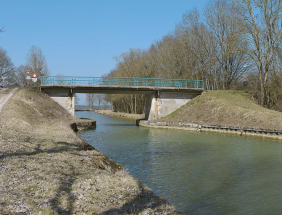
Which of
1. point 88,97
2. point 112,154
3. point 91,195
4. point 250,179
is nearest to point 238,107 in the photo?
point 112,154

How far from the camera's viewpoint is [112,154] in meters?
17.4

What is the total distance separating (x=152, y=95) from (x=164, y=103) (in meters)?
1.94

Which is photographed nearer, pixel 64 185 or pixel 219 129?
pixel 64 185

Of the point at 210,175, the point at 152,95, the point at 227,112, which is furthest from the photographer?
the point at 152,95

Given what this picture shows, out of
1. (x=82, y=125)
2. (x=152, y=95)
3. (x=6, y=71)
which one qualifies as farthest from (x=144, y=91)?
(x=6, y=71)

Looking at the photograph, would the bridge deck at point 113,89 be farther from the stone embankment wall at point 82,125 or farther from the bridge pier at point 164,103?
the stone embankment wall at point 82,125

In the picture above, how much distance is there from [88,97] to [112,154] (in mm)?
116735

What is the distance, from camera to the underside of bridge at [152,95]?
128ft

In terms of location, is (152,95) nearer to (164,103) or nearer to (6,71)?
(164,103)

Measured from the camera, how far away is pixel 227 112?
36.0m

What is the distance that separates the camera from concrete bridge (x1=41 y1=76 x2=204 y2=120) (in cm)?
3881

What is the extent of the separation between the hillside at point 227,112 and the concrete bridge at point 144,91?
133 centimetres

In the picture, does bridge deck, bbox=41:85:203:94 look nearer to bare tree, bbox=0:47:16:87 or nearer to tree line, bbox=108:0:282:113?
tree line, bbox=108:0:282:113

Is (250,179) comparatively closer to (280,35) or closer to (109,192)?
(109,192)
